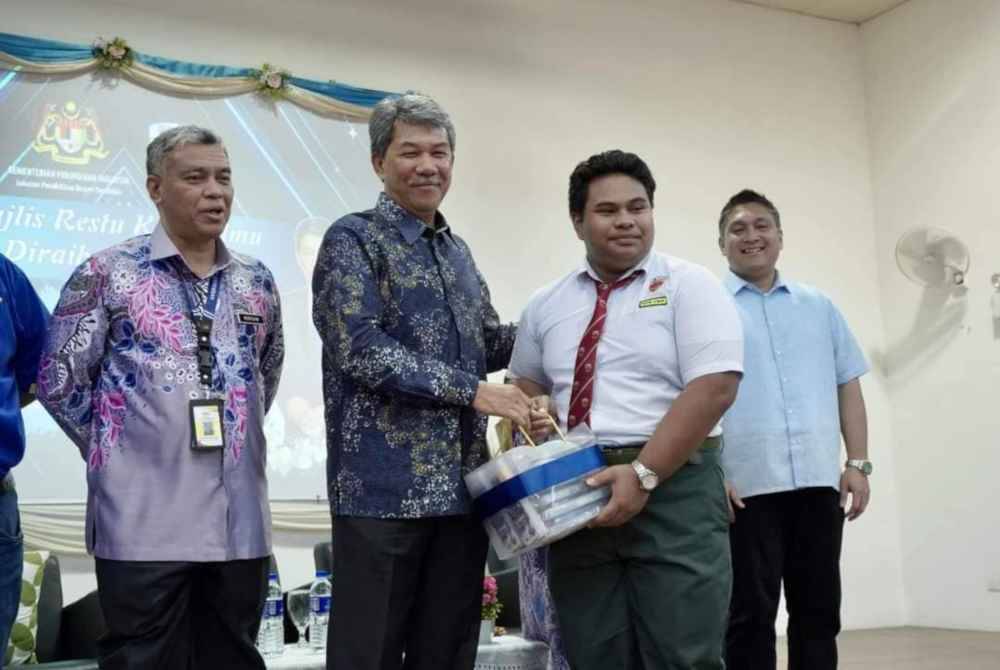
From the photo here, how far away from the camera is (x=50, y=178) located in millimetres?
5109

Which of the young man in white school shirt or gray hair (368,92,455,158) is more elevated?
gray hair (368,92,455,158)

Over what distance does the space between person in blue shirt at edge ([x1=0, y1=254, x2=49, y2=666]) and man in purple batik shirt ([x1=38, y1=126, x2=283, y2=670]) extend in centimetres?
11

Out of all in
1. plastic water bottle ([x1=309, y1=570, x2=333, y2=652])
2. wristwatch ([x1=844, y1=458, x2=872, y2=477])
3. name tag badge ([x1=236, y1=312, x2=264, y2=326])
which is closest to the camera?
name tag badge ([x1=236, y1=312, x2=264, y2=326])

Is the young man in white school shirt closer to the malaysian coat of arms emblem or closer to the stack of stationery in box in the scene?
→ the stack of stationery in box

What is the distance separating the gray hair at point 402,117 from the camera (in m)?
2.22

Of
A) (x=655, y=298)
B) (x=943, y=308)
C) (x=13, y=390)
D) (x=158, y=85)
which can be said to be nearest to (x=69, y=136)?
(x=158, y=85)

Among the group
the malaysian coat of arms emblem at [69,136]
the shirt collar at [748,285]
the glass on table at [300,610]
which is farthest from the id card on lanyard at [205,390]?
the malaysian coat of arms emblem at [69,136]

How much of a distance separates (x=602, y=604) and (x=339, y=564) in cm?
53

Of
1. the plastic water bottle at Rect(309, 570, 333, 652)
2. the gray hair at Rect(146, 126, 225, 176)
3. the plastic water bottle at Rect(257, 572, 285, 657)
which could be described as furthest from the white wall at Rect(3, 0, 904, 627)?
the gray hair at Rect(146, 126, 225, 176)

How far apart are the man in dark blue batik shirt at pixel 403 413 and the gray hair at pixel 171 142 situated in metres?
0.35

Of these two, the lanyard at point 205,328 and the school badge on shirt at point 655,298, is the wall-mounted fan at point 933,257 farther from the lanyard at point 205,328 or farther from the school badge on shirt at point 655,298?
the lanyard at point 205,328

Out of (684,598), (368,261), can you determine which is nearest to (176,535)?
(368,261)

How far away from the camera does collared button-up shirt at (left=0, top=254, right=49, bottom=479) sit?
7.11 feet

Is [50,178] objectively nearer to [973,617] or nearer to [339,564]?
[339,564]
